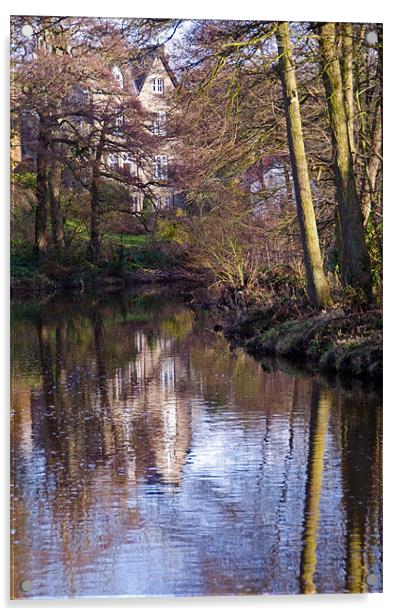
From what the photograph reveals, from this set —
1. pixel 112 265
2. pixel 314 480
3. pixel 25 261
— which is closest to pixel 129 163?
pixel 25 261

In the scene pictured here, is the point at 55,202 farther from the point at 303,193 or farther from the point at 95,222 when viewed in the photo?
the point at 303,193

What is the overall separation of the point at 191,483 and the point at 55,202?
6.82 m

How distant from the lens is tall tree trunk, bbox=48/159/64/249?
13.9 meters

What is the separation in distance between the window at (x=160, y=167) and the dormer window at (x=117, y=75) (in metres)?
1.60

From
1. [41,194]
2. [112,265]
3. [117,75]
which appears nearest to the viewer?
[117,75]

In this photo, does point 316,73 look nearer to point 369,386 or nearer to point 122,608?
point 369,386

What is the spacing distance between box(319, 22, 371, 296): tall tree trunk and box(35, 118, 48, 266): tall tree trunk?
359 centimetres

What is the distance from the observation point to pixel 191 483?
28.6 ft

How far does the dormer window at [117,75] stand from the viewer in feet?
35.8

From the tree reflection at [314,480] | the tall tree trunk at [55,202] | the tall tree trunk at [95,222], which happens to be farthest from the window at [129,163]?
the tree reflection at [314,480]

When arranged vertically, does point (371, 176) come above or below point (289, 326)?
above

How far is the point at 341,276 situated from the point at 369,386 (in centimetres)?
356

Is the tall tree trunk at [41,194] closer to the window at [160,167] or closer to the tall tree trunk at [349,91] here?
the window at [160,167]

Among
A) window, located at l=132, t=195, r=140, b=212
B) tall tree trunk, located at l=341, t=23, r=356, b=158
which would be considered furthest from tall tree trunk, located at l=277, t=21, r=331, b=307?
window, located at l=132, t=195, r=140, b=212
